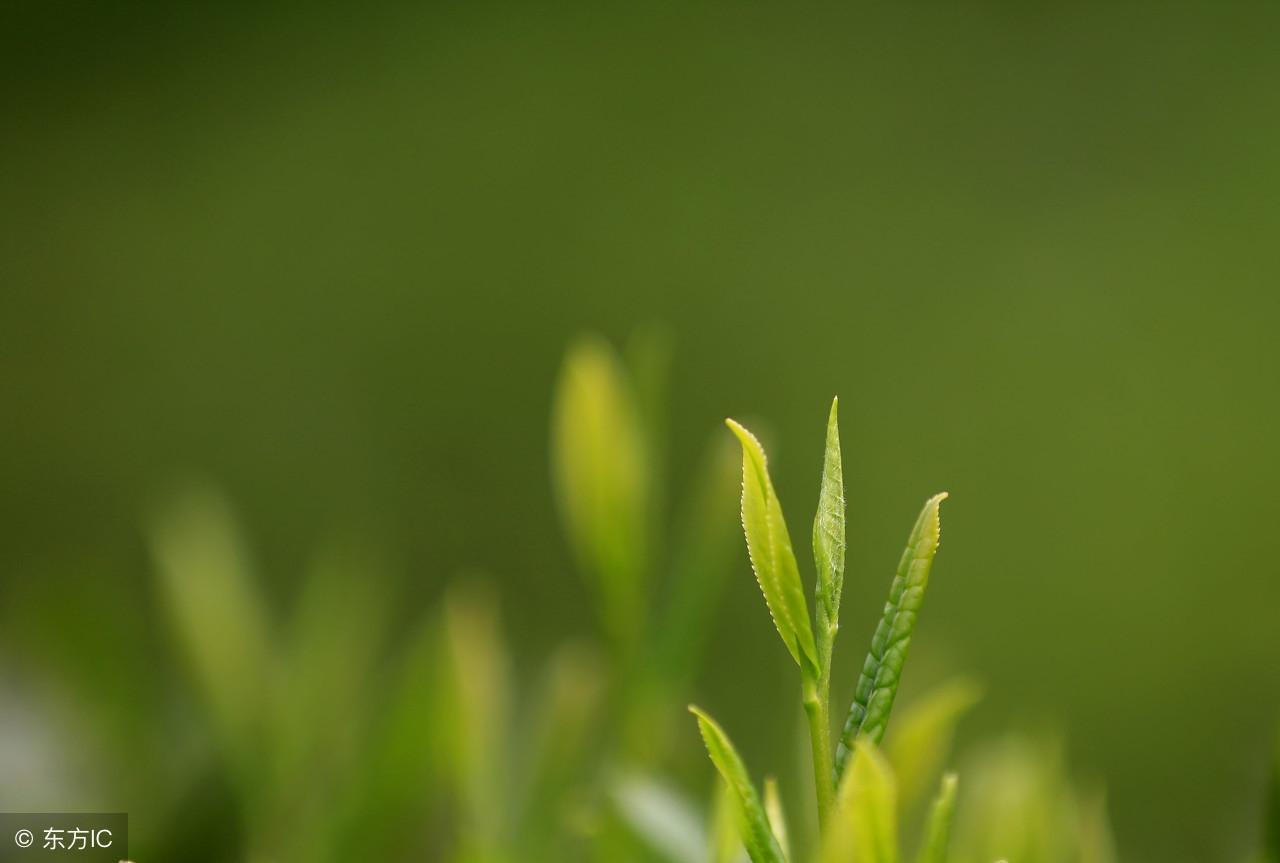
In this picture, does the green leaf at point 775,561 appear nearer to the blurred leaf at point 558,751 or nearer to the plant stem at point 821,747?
the plant stem at point 821,747

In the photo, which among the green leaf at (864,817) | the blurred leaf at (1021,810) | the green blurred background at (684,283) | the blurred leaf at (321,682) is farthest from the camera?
the green blurred background at (684,283)

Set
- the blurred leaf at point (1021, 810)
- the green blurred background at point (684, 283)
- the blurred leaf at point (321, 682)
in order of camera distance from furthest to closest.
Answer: the green blurred background at point (684, 283) < the blurred leaf at point (321, 682) < the blurred leaf at point (1021, 810)

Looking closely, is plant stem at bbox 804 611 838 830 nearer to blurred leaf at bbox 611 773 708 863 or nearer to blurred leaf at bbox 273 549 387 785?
blurred leaf at bbox 611 773 708 863

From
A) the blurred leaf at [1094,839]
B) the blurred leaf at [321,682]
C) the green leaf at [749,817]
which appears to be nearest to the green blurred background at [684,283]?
the blurred leaf at [321,682]

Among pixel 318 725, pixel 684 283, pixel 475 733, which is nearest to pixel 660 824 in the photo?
pixel 475 733

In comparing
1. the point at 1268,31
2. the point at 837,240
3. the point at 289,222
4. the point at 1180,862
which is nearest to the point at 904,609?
the point at 1180,862

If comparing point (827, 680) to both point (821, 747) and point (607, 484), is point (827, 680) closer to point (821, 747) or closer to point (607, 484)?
point (821, 747)

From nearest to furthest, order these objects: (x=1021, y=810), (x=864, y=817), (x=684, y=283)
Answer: (x=864, y=817) → (x=1021, y=810) → (x=684, y=283)
